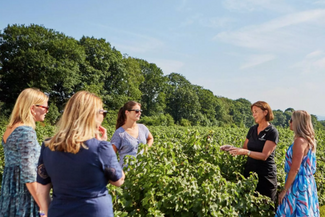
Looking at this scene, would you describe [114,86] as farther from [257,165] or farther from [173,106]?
[257,165]

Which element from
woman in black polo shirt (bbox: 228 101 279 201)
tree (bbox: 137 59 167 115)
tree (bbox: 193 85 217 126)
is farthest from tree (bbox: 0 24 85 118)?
tree (bbox: 193 85 217 126)

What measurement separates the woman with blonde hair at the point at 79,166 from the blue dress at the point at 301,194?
2696mm

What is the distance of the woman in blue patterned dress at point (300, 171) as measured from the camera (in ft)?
11.8

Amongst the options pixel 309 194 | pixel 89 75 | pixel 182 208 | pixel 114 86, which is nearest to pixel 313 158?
pixel 309 194

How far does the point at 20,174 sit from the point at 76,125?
108 cm

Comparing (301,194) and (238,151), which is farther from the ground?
(238,151)

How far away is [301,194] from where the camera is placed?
12.1 ft

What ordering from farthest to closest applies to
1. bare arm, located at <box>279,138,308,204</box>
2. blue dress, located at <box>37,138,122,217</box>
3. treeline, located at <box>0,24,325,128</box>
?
treeline, located at <box>0,24,325,128</box> < bare arm, located at <box>279,138,308,204</box> < blue dress, located at <box>37,138,122,217</box>

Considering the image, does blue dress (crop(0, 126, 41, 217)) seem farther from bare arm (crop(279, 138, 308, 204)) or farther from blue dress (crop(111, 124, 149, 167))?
bare arm (crop(279, 138, 308, 204))

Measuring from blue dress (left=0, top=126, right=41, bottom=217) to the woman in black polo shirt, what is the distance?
264 cm

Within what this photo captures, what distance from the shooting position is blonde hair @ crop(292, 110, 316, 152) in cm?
360

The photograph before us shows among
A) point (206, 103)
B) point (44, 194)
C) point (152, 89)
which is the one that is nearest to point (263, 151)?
point (44, 194)

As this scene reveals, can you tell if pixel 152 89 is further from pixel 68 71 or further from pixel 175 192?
pixel 175 192

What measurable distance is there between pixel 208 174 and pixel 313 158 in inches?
61.1
